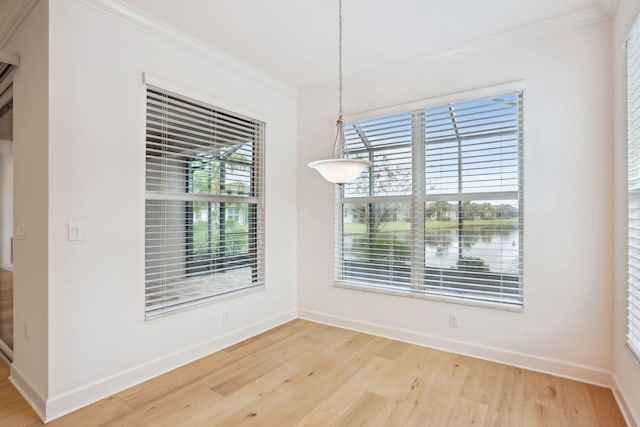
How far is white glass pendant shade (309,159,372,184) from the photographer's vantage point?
1.99 m

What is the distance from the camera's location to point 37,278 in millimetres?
2172

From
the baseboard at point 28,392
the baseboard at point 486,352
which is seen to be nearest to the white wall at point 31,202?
the baseboard at point 28,392

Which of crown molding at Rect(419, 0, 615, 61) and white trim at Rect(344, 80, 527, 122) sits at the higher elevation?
crown molding at Rect(419, 0, 615, 61)

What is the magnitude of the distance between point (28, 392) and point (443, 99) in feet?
13.2

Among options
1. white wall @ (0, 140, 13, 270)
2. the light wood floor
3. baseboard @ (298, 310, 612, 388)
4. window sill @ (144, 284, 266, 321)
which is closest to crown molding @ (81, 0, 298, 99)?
white wall @ (0, 140, 13, 270)

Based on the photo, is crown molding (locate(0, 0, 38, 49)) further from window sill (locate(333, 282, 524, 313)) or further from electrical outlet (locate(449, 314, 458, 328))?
electrical outlet (locate(449, 314, 458, 328))

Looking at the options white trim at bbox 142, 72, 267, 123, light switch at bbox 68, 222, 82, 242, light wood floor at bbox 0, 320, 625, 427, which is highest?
white trim at bbox 142, 72, 267, 123

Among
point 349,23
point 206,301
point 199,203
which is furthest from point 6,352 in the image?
point 349,23

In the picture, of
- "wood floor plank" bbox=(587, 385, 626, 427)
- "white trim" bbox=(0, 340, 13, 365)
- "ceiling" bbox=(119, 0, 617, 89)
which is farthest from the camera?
"white trim" bbox=(0, 340, 13, 365)

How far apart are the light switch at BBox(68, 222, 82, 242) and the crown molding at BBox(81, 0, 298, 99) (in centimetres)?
151

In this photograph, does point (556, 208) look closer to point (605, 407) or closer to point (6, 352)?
point (605, 407)

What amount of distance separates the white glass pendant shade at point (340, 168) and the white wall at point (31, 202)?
177cm

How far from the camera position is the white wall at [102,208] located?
212 centimetres

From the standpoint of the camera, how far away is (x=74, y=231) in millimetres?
2178
